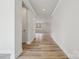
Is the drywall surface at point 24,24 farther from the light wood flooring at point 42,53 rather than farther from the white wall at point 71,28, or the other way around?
the white wall at point 71,28

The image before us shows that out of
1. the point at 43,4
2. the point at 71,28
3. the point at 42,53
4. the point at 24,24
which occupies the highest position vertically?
the point at 43,4

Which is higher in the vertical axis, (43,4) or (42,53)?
(43,4)
